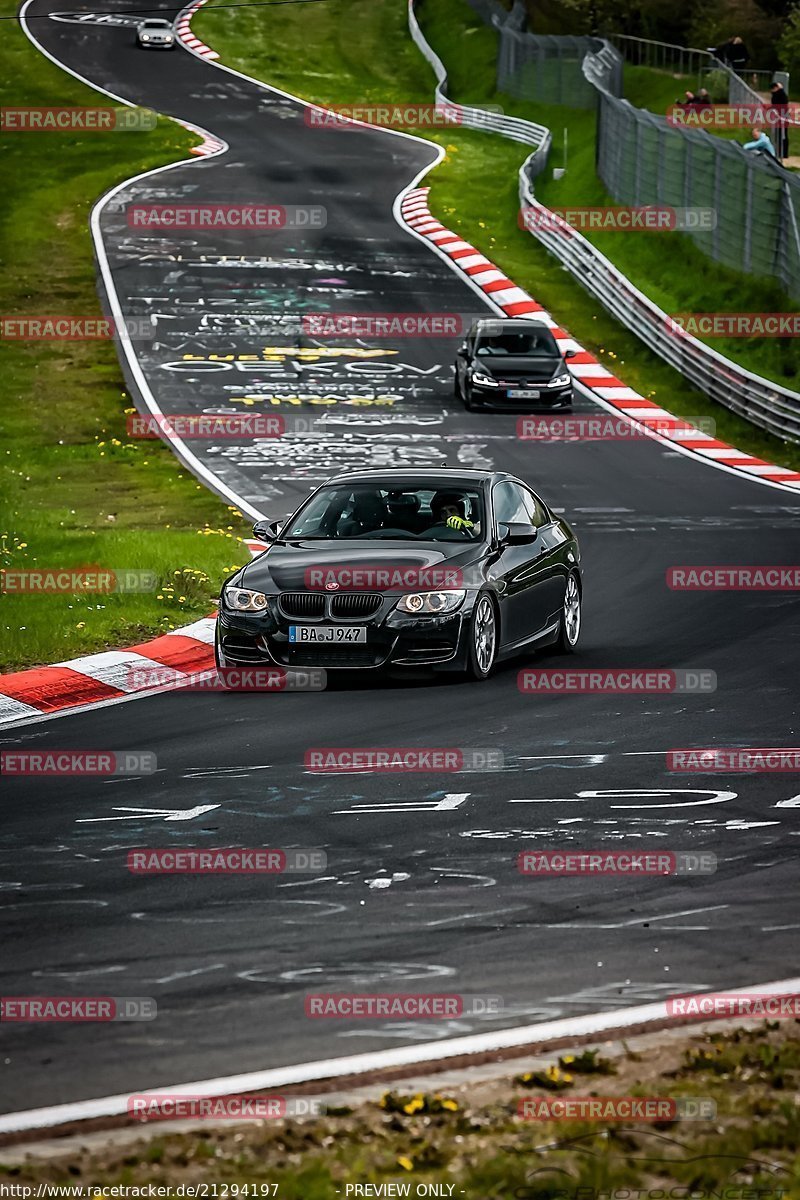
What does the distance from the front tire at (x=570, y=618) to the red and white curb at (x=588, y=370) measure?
430 inches

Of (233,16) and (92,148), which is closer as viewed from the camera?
(92,148)

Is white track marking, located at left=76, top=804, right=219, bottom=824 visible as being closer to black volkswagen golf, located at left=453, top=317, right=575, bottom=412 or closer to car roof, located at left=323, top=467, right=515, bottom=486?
car roof, located at left=323, top=467, right=515, bottom=486

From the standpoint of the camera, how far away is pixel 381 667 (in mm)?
13508

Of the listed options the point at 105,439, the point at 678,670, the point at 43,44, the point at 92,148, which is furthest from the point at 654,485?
the point at 43,44

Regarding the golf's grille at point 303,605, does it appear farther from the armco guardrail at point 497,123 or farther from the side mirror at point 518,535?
the armco guardrail at point 497,123

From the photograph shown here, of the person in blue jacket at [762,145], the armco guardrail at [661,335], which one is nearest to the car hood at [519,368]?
the armco guardrail at [661,335]

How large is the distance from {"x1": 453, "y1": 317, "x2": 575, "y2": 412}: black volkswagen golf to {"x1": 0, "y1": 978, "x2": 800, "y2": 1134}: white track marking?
78.4ft

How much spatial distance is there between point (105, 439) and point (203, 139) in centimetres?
2773

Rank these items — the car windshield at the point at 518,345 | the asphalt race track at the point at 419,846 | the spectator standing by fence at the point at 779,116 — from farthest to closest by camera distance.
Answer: the spectator standing by fence at the point at 779,116 → the car windshield at the point at 518,345 → the asphalt race track at the point at 419,846

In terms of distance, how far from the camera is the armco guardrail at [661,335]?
96.0ft

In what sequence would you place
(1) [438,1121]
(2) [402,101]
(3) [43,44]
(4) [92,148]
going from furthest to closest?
(3) [43,44]
(2) [402,101]
(4) [92,148]
(1) [438,1121]

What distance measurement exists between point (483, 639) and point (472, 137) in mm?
45033

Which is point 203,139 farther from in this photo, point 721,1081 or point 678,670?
point 721,1081

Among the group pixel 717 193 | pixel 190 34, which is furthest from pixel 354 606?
pixel 190 34
